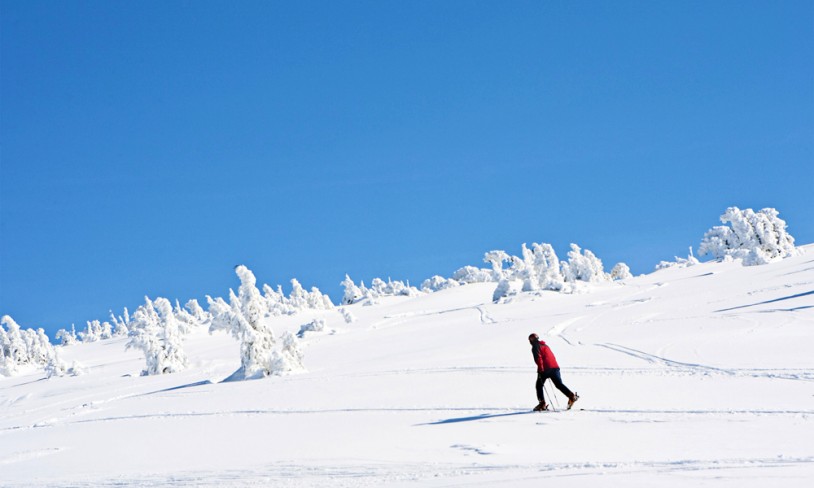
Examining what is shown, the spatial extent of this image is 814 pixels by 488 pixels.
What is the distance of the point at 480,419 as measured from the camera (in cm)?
1424

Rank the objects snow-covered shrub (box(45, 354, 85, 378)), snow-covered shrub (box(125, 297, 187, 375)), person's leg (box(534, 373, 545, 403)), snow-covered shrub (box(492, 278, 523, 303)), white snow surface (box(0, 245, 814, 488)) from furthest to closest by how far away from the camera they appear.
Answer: snow-covered shrub (box(492, 278, 523, 303)) → snow-covered shrub (box(45, 354, 85, 378)) → snow-covered shrub (box(125, 297, 187, 375)) → person's leg (box(534, 373, 545, 403)) → white snow surface (box(0, 245, 814, 488))

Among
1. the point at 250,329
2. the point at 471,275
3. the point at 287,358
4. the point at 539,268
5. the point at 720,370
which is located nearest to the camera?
the point at 720,370

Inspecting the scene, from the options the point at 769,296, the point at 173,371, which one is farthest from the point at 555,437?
the point at 173,371

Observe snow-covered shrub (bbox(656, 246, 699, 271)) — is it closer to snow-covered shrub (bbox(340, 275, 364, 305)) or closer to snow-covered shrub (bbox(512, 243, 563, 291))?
snow-covered shrub (bbox(512, 243, 563, 291))

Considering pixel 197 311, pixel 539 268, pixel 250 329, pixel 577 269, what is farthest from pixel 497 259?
pixel 250 329

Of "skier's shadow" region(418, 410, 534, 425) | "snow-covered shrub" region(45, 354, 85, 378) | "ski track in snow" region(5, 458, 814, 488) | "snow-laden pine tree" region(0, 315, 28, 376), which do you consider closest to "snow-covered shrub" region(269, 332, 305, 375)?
"skier's shadow" region(418, 410, 534, 425)

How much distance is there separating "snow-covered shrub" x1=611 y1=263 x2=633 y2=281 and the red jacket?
111m

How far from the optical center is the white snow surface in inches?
383

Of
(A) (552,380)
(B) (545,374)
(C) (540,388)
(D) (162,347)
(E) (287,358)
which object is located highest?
(D) (162,347)

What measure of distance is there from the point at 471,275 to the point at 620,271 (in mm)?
33177

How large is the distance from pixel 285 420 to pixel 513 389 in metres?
5.97

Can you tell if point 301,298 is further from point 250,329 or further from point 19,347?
point 250,329

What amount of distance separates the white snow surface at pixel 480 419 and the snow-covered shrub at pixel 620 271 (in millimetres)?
88973

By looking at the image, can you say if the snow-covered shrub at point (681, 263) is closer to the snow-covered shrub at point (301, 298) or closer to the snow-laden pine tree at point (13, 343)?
the snow-covered shrub at point (301, 298)
